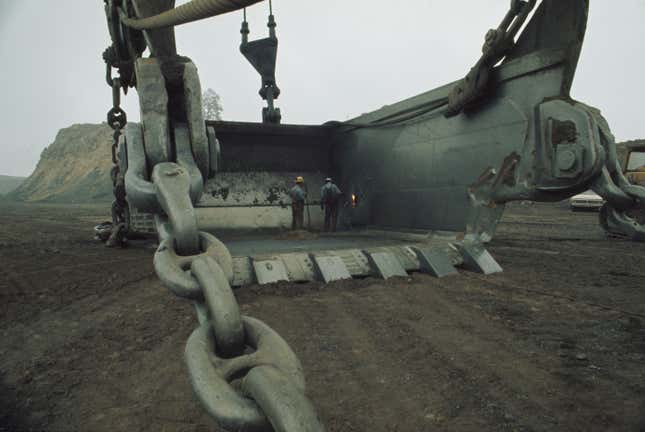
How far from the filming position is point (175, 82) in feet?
8.41

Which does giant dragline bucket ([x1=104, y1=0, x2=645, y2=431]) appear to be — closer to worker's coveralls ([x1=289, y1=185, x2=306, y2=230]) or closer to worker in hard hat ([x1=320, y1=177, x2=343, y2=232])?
worker in hard hat ([x1=320, y1=177, x2=343, y2=232])

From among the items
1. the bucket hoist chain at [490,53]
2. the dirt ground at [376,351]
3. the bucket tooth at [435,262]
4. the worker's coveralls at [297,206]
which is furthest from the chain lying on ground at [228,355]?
the worker's coveralls at [297,206]

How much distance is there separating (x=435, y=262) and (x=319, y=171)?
12.8 feet

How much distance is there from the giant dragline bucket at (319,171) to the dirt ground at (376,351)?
0.64m

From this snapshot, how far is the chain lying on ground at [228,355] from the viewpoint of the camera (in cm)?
66

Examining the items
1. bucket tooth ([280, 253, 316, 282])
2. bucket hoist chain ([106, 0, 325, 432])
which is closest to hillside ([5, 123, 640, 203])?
bucket tooth ([280, 253, 316, 282])

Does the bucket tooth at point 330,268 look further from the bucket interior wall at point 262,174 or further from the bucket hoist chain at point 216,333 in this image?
the bucket interior wall at point 262,174

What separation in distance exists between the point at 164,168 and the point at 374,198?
4.73m

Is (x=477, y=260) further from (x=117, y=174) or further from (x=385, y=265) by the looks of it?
(x=117, y=174)

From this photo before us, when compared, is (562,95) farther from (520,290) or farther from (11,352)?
(11,352)

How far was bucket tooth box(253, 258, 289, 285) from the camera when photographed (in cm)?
329

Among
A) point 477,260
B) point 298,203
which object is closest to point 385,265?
point 477,260

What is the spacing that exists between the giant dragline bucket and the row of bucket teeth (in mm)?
13

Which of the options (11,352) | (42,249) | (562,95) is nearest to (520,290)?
(562,95)
